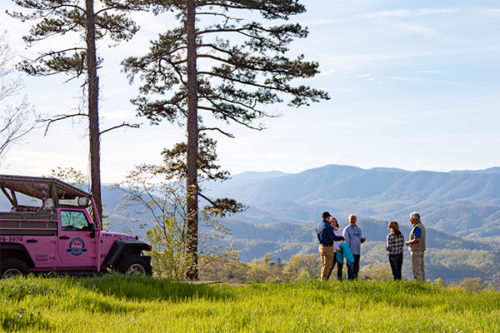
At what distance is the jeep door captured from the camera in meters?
12.6

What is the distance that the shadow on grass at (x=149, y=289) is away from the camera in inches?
394

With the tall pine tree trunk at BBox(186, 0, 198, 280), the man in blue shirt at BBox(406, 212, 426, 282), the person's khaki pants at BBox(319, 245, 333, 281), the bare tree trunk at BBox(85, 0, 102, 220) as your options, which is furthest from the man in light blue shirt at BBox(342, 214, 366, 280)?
the bare tree trunk at BBox(85, 0, 102, 220)

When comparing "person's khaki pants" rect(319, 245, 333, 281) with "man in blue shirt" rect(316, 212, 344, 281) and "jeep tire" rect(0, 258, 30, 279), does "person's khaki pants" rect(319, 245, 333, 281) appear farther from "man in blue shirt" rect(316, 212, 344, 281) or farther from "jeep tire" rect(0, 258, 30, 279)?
"jeep tire" rect(0, 258, 30, 279)

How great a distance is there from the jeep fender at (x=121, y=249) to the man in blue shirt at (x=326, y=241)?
4673 millimetres

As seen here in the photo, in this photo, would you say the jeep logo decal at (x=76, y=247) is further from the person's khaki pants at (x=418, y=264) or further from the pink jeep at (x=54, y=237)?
the person's khaki pants at (x=418, y=264)

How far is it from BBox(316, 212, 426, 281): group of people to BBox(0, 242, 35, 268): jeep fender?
288 inches

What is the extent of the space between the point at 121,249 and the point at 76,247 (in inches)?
43.6

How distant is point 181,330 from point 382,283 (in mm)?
6298

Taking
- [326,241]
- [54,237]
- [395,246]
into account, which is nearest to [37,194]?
[54,237]

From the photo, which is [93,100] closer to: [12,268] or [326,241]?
[12,268]

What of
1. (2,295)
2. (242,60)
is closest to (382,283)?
(2,295)

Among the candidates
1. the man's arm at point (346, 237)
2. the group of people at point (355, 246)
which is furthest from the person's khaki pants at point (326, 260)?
the man's arm at point (346, 237)

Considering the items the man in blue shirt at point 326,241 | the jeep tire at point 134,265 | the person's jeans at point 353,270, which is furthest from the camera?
the person's jeans at point 353,270

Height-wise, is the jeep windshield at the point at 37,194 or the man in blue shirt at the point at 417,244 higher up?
the jeep windshield at the point at 37,194
